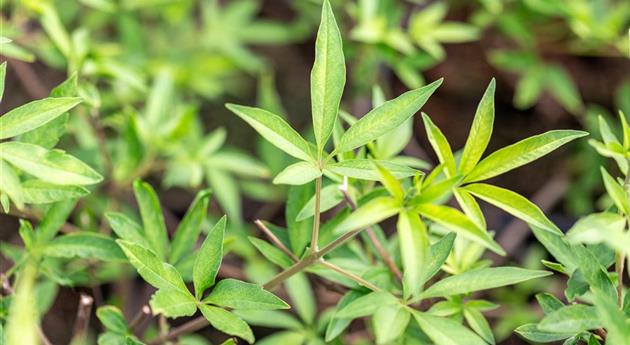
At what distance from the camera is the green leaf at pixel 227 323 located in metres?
0.64

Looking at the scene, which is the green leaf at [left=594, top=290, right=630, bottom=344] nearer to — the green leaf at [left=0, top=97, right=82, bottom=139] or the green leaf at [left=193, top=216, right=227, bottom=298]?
the green leaf at [left=193, top=216, right=227, bottom=298]

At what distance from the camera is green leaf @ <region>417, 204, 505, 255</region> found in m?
0.56

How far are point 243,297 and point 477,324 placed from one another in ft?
0.91

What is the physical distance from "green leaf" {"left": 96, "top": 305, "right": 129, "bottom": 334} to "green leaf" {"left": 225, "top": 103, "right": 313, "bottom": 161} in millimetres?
306

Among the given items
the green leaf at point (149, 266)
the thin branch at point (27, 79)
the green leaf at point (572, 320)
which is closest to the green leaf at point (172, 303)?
the green leaf at point (149, 266)

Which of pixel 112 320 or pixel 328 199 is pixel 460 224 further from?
pixel 112 320

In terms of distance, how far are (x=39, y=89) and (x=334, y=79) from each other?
1.03 metres

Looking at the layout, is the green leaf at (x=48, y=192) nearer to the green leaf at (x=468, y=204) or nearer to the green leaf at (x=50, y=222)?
the green leaf at (x=50, y=222)

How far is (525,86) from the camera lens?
1.49 m

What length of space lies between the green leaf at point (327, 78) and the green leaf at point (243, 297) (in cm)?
15

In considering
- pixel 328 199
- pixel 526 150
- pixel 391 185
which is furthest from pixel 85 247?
pixel 526 150

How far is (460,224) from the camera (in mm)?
574

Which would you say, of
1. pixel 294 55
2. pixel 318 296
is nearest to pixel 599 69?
pixel 294 55

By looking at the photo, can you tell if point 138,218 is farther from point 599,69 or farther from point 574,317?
point 599,69
